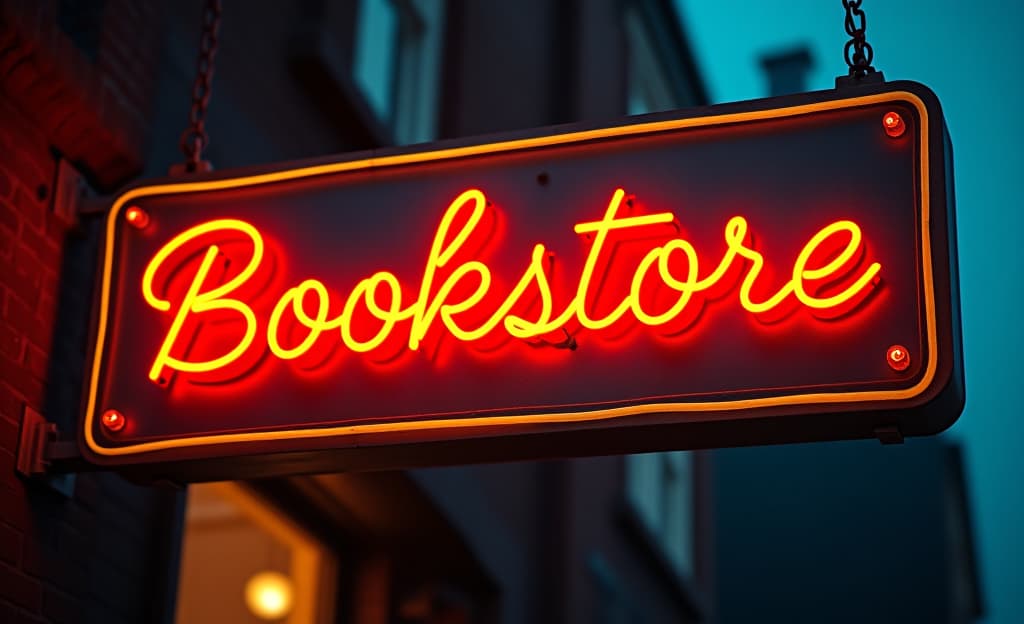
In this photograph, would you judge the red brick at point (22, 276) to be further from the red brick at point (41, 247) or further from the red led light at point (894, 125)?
the red led light at point (894, 125)

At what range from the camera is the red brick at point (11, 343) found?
447cm

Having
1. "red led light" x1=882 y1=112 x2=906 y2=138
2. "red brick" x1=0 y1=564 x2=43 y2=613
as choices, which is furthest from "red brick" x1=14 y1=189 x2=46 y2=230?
"red led light" x1=882 y1=112 x2=906 y2=138

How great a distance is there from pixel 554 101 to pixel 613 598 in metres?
3.23

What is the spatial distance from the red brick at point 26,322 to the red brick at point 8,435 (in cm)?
28

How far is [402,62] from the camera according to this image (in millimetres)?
8328

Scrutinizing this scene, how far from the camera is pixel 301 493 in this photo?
6777 millimetres

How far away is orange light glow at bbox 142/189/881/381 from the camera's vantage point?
3.95 meters

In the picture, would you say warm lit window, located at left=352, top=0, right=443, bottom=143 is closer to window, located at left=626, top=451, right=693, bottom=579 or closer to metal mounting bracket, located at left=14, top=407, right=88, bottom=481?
metal mounting bracket, located at left=14, top=407, right=88, bottom=481

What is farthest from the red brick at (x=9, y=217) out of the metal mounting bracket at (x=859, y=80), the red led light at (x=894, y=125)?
the red led light at (x=894, y=125)

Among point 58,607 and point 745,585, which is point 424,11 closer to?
point 58,607

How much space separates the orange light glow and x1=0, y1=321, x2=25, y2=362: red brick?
416 mm

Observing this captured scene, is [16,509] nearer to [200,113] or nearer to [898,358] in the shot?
[200,113]

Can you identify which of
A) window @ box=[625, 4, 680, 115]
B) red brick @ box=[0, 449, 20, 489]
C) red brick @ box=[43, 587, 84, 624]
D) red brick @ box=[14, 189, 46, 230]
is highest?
window @ box=[625, 4, 680, 115]

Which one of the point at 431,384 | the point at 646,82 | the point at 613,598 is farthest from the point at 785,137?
the point at 646,82
